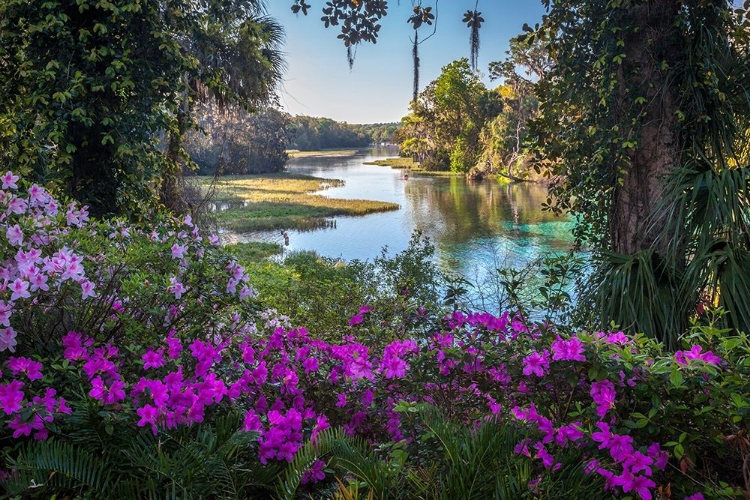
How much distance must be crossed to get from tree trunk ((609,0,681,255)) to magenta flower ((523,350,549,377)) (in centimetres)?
214

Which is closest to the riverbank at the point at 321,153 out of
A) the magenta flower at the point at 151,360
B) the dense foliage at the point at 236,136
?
the dense foliage at the point at 236,136

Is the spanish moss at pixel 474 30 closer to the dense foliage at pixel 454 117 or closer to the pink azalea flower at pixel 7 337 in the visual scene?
the pink azalea flower at pixel 7 337

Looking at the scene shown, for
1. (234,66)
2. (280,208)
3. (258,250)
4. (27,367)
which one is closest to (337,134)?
(280,208)

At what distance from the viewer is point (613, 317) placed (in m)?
2.95

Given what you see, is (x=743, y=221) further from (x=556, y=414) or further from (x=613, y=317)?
(x=556, y=414)

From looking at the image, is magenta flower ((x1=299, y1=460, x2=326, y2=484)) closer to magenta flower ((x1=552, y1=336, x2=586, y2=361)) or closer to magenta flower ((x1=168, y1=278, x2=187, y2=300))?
magenta flower ((x1=552, y1=336, x2=586, y2=361))

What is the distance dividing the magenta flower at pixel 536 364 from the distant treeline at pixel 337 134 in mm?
79378

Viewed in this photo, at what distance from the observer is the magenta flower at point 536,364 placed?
1.51 metres

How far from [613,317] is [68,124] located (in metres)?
4.13

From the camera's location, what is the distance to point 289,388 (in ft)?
5.80

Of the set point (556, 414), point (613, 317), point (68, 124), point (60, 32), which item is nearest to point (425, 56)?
point (613, 317)

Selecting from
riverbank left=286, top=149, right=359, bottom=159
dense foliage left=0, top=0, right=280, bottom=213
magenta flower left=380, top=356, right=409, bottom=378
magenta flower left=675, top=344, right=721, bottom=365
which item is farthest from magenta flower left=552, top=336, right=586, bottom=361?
riverbank left=286, top=149, right=359, bottom=159

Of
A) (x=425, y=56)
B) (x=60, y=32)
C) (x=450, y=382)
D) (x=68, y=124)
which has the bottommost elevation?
(x=450, y=382)

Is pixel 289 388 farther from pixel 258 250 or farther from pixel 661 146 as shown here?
pixel 258 250
